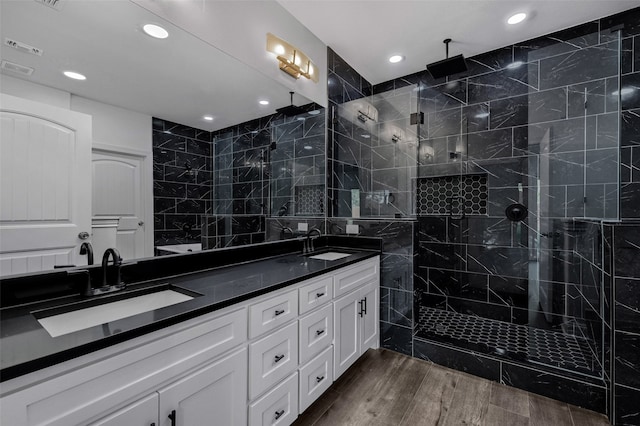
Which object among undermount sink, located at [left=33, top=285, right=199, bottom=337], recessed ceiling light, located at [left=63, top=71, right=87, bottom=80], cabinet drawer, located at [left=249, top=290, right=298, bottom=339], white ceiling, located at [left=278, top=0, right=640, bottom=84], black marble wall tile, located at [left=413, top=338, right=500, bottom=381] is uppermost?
white ceiling, located at [left=278, top=0, right=640, bottom=84]

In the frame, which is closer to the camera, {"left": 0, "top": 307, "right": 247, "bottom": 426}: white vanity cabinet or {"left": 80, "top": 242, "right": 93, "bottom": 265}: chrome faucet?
{"left": 0, "top": 307, "right": 247, "bottom": 426}: white vanity cabinet

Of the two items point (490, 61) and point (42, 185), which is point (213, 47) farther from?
point (490, 61)

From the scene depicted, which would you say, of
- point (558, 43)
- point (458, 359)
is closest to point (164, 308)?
point (458, 359)

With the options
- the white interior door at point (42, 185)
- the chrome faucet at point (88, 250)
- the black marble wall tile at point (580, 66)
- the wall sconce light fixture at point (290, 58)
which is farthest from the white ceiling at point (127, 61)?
the black marble wall tile at point (580, 66)

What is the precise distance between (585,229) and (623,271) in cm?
69

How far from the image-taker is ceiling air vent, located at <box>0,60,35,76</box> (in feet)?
3.28

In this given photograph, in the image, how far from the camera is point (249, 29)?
2043 mm

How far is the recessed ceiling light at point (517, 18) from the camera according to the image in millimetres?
2402

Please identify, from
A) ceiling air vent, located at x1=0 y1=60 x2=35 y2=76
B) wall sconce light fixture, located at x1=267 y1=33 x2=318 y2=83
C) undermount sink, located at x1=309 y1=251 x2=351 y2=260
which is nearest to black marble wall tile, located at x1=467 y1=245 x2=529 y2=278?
undermount sink, located at x1=309 y1=251 x2=351 y2=260

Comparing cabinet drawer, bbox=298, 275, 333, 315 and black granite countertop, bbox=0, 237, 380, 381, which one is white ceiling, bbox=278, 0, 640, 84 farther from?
cabinet drawer, bbox=298, 275, 333, 315

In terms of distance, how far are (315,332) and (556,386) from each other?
64.5 inches

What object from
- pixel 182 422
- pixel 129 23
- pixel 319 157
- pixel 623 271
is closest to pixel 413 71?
pixel 319 157

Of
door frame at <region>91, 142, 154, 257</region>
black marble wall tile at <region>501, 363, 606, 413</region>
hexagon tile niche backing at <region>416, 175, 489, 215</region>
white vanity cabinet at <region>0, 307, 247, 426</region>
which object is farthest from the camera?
hexagon tile niche backing at <region>416, 175, 489, 215</region>

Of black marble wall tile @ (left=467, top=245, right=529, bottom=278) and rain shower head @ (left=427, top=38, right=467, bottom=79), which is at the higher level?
rain shower head @ (left=427, top=38, right=467, bottom=79)
